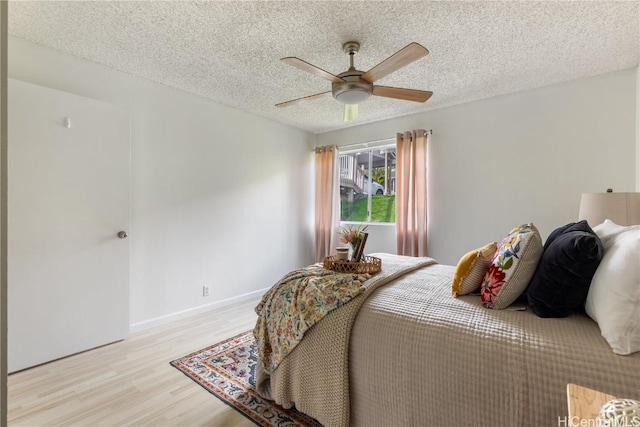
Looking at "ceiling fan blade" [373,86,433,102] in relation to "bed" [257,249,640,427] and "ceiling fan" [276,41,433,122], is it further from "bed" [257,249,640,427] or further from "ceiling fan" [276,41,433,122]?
"bed" [257,249,640,427]

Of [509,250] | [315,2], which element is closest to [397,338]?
[509,250]

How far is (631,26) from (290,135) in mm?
3536

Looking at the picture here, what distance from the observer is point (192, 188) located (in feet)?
10.8

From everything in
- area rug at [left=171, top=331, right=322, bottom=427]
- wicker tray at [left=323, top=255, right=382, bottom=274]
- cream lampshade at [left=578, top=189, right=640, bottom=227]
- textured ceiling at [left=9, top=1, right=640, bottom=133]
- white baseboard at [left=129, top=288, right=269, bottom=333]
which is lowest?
area rug at [left=171, top=331, right=322, bottom=427]

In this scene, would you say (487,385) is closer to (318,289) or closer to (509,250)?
(509,250)

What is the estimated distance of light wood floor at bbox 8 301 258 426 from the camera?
1.66 meters

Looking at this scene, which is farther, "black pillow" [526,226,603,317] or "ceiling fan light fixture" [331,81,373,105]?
"ceiling fan light fixture" [331,81,373,105]

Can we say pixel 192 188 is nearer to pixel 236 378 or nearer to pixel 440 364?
pixel 236 378

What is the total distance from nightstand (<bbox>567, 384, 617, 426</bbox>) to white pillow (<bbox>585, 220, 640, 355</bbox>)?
37 centimetres

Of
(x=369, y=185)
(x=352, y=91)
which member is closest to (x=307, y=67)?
(x=352, y=91)

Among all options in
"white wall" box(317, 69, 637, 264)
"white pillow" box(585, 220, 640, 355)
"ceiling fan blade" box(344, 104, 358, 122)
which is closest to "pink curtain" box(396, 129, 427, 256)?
"white wall" box(317, 69, 637, 264)

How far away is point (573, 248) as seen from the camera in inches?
47.8

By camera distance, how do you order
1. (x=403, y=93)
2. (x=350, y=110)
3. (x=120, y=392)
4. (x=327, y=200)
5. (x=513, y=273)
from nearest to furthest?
(x=513, y=273), (x=120, y=392), (x=403, y=93), (x=350, y=110), (x=327, y=200)

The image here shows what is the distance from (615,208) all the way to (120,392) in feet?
11.9
